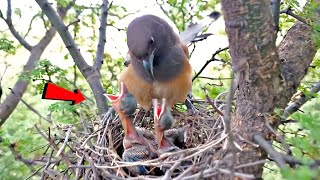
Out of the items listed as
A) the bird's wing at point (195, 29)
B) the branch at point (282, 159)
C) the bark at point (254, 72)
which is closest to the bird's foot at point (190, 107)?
the bird's wing at point (195, 29)

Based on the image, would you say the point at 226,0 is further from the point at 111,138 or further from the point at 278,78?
the point at 111,138

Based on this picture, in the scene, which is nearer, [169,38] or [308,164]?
[308,164]

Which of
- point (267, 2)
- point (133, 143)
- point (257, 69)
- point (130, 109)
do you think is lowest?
point (133, 143)

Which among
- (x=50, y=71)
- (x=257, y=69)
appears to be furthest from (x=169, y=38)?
(x=257, y=69)

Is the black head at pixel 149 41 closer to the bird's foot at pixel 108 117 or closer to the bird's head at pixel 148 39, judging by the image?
the bird's head at pixel 148 39

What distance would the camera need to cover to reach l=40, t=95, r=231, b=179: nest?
2.40m

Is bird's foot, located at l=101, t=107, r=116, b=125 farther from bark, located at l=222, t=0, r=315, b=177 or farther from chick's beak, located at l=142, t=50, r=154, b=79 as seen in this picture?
bark, located at l=222, t=0, r=315, b=177

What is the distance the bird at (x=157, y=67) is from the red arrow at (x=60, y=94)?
720mm

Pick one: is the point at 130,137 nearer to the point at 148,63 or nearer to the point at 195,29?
the point at 148,63

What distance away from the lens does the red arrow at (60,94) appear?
150 inches

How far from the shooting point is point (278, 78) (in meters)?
2.05

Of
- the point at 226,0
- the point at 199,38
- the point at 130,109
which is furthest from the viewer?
the point at 199,38

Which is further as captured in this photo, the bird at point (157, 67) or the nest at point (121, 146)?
the bird at point (157, 67)

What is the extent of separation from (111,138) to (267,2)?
1373 mm
